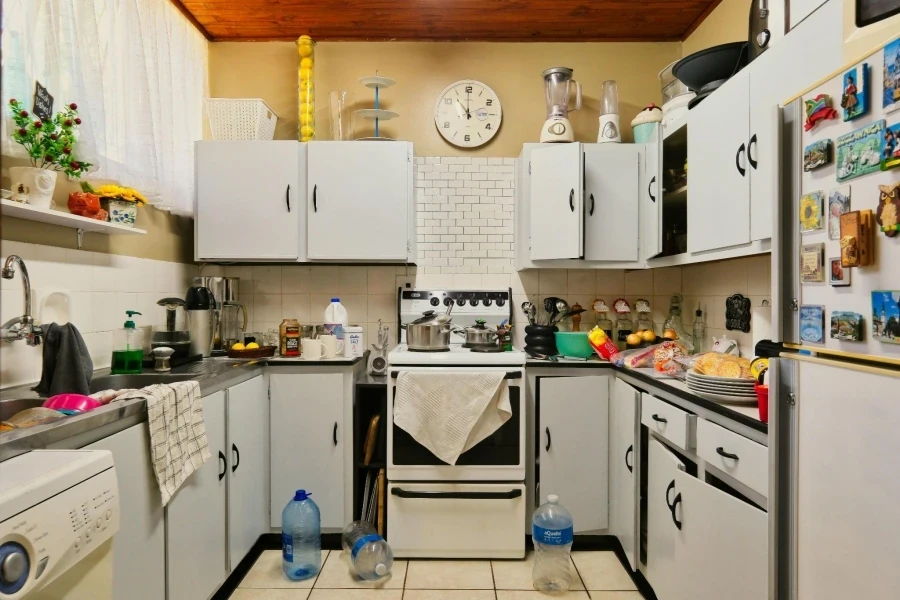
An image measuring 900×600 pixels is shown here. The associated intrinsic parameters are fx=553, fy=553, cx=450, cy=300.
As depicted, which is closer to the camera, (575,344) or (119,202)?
(119,202)

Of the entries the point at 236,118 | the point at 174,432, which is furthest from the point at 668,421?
the point at 236,118

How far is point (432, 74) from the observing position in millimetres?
3285

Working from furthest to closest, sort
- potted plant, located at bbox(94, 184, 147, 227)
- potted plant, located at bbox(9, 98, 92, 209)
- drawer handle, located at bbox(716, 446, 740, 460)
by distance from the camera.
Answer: potted plant, located at bbox(94, 184, 147, 227) → potted plant, located at bbox(9, 98, 92, 209) → drawer handle, located at bbox(716, 446, 740, 460)

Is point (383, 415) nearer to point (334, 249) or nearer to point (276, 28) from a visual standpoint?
point (334, 249)

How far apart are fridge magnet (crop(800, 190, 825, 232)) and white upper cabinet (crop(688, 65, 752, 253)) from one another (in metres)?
0.69

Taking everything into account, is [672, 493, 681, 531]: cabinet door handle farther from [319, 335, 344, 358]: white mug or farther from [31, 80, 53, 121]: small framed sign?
[31, 80, 53, 121]: small framed sign

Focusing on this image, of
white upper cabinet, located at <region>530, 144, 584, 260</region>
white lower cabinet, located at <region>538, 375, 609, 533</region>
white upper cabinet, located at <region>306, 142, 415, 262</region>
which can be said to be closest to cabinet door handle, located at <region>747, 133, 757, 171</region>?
white upper cabinet, located at <region>530, 144, 584, 260</region>

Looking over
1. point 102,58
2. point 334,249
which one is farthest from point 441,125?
point 102,58

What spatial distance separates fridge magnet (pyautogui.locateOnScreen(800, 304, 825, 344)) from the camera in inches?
46.1

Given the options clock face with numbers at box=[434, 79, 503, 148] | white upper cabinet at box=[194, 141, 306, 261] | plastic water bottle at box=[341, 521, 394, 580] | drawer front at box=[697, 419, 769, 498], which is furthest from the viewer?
clock face with numbers at box=[434, 79, 503, 148]

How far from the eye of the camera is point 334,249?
2.92m

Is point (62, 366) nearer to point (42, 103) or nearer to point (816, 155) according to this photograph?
point (42, 103)

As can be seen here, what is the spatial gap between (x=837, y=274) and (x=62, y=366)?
2155mm

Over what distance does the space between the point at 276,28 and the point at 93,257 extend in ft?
5.60
